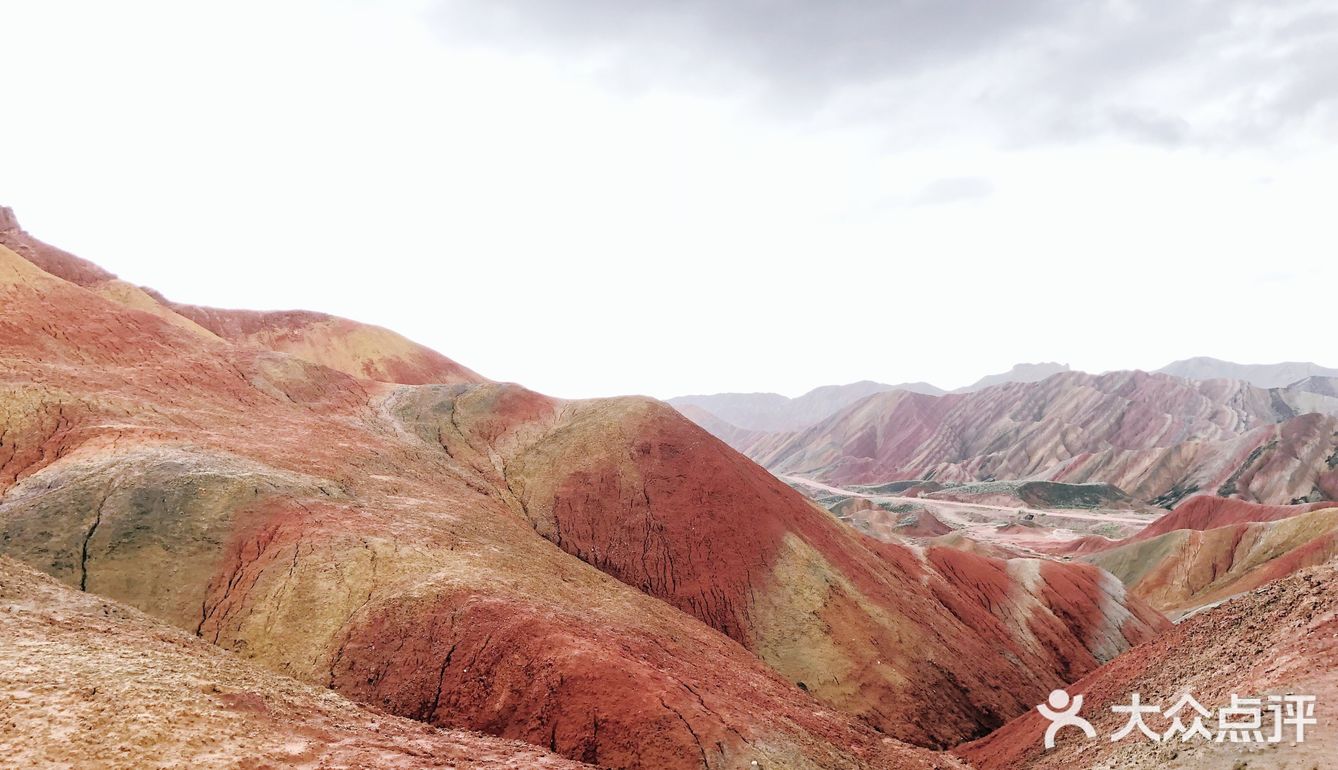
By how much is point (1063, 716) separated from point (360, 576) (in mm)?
26736

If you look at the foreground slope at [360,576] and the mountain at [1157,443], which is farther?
the mountain at [1157,443]

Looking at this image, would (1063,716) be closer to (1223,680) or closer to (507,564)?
(1223,680)

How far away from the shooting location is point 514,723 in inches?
718

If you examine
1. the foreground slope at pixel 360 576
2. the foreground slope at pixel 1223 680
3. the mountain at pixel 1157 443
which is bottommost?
the foreground slope at pixel 360 576

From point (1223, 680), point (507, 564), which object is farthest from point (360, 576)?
point (1223, 680)

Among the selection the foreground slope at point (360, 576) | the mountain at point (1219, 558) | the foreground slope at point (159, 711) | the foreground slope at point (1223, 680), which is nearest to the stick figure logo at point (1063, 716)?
the foreground slope at point (1223, 680)

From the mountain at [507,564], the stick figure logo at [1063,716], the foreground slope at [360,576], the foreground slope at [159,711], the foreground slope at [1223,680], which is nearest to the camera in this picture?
the foreground slope at [159,711]

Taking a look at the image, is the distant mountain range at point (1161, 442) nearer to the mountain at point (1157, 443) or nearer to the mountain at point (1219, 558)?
the mountain at point (1157, 443)

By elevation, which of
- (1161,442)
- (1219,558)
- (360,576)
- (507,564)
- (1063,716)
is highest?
(1161,442)

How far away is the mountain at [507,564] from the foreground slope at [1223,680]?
4.76 meters

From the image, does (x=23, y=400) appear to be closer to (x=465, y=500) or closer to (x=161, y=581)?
(x=161, y=581)

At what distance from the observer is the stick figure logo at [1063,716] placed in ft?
70.7

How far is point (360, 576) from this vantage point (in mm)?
23203

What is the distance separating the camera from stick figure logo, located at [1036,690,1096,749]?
21.6 metres
